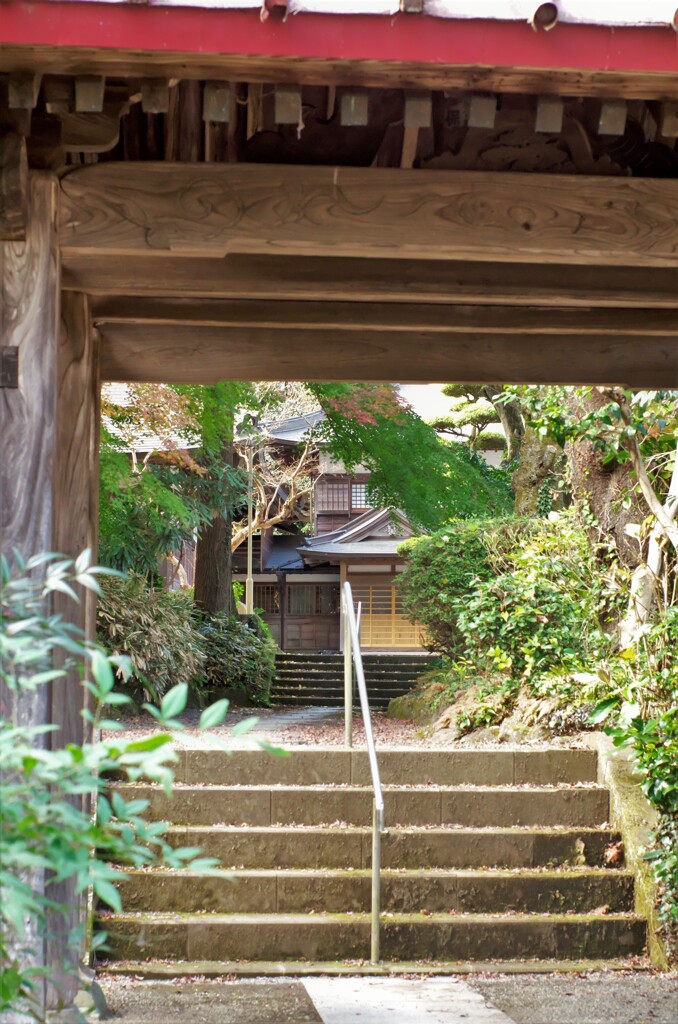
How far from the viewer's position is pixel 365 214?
130 inches

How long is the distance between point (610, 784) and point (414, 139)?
410 cm

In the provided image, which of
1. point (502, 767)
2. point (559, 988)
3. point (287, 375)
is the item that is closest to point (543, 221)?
point (287, 375)

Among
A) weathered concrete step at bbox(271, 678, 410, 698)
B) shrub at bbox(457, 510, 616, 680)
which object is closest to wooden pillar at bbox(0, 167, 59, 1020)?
shrub at bbox(457, 510, 616, 680)

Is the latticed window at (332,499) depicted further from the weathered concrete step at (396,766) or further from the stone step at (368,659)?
the weathered concrete step at (396,766)

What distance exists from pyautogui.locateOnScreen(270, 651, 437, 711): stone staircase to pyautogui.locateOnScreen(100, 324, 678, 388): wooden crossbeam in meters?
9.70

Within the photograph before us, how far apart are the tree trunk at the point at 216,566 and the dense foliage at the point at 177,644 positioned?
33 cm

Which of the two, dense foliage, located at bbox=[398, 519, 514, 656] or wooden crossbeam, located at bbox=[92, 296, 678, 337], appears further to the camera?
dense foliage, located at bbox=[398, 519, 514, 656]

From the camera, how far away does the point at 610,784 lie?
6191 mm

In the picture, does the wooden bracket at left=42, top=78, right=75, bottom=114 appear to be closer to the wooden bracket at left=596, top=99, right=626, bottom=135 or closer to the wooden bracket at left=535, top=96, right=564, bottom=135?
the wooden bracket at left=535, top=96, right=564, bottom=135

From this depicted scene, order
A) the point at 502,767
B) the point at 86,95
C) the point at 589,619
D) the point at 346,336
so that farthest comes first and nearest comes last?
1. the point at 589,619
2. the point at 502,767
3. the point at 346,336
4. the point at 86,95

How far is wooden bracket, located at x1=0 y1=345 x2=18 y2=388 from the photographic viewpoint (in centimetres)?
303

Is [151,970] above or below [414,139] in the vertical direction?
below

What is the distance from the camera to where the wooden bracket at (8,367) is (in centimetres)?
303

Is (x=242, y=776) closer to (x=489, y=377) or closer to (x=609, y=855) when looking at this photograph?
(x=609, y=855)
